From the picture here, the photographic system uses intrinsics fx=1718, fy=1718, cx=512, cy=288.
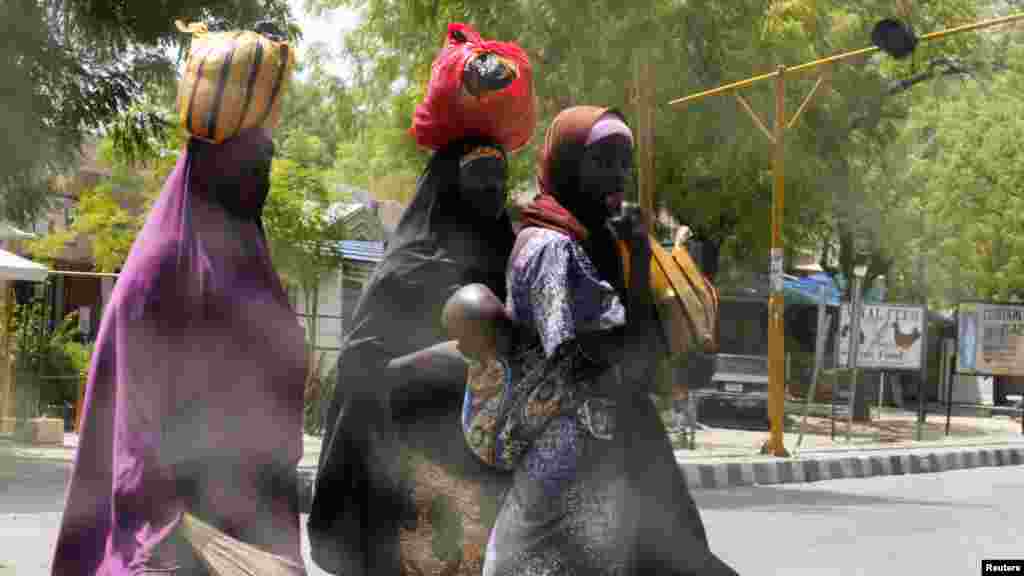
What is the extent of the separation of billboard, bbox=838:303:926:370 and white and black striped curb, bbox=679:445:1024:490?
1.62m

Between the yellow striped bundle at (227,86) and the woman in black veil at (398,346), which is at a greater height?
the yellow striped bundle at (227,86)

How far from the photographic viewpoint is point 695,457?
17531 mm

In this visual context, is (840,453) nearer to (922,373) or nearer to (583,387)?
(922,373)

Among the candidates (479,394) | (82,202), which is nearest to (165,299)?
(479,394)

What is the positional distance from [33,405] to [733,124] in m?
9.37

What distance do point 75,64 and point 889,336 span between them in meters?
11.4

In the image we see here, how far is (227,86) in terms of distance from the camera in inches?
152

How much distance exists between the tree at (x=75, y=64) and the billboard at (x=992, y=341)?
13832 mm

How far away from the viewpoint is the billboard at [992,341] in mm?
25469

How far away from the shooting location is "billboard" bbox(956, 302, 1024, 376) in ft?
83.6

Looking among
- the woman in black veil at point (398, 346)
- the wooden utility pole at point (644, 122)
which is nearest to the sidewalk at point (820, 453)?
the wooden utility pole at point (644, 122)

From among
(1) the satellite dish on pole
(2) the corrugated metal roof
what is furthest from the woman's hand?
(2) the corrugated metal roof

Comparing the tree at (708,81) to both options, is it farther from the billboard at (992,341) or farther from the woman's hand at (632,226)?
the woman's hand at (632,226)

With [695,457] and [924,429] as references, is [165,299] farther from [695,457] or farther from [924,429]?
[924,429]
